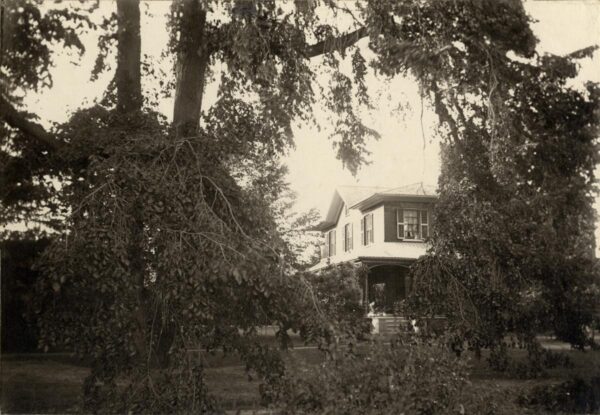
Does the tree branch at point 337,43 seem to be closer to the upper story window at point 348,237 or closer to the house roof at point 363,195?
the house roof at point 363,195

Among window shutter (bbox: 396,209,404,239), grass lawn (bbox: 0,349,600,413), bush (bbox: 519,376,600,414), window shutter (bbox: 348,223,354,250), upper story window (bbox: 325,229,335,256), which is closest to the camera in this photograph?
grass lawn (bbox: 0,349,600,413)

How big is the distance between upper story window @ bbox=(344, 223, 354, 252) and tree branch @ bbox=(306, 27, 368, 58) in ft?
59.2

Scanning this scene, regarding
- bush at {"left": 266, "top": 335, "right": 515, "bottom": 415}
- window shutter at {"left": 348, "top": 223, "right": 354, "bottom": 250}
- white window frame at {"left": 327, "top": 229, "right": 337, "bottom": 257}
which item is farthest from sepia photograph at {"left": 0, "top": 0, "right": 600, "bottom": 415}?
white window frame at {"left": 327, "top": 229, "right": 337, "bottom": 257}

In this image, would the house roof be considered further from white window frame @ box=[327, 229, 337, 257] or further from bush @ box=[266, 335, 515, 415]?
bush @ box=[266, 335, 515, 415]

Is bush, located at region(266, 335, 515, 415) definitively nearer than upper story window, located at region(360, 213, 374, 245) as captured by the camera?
Yes

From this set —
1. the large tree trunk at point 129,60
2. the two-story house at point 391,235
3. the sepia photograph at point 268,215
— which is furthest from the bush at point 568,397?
the two-story house at point 391,235

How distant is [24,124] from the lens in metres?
7.94

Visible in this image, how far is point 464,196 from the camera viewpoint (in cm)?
944

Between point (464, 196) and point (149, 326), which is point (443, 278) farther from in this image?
point (149, 326)

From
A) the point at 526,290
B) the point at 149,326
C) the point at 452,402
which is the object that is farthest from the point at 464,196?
the point at 149,326

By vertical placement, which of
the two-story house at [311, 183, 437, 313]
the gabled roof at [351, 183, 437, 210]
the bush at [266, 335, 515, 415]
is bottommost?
the bush at [266, 335, 515, 415]

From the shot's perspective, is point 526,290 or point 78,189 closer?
point 78,189

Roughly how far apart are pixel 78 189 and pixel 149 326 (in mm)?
2076

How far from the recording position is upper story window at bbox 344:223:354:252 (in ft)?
88.6
